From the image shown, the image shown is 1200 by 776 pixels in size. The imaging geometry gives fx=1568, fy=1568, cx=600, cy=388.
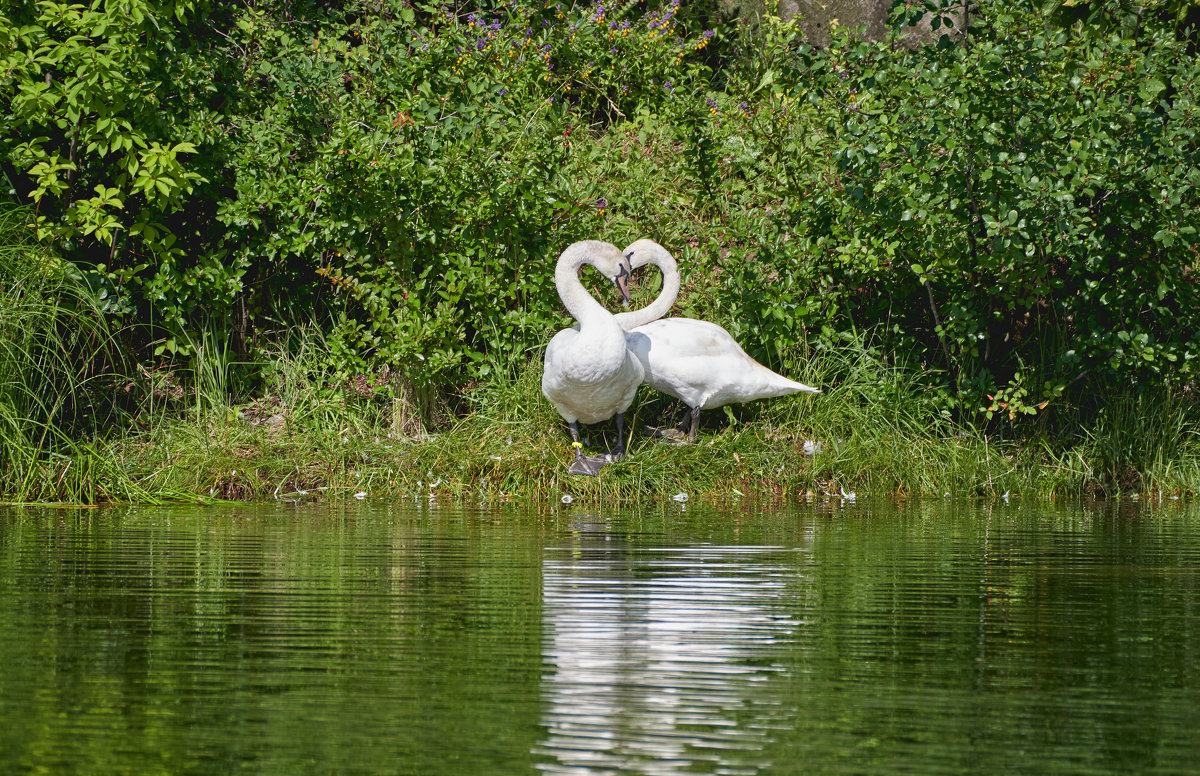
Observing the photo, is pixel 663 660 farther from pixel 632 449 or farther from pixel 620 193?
pixel 620 193

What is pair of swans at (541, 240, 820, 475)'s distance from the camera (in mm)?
10688

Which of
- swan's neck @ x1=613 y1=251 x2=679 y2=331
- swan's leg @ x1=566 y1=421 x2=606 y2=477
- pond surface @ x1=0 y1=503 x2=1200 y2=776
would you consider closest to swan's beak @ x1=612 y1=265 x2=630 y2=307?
swan's neck @ x1=613 y1=251 x2=679 y2=331

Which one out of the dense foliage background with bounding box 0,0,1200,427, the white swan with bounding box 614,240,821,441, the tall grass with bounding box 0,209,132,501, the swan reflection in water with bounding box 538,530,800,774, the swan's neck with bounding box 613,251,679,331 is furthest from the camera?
the swan's neck with bounding box 613,251,679,331

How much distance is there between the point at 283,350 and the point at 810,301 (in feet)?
13.6

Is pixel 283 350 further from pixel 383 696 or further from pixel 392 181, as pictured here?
pixel 383 696

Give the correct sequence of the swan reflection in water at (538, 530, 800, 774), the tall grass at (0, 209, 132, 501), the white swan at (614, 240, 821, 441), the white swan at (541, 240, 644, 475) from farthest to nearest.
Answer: the white swan at (614, 240, 821, 441) → the white swan at (541, 240, 644, 475) → the tall grass at (0, 209, 132, 501) → the swan reflection in water at (538, 530, 800, 774)

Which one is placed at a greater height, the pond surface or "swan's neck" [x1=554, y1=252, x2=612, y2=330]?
"swan's neck" [x1=554, y1=252, x2=612, y2=330]

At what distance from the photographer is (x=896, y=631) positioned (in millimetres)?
5184

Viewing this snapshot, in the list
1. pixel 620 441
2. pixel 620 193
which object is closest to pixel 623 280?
pixel 620 441

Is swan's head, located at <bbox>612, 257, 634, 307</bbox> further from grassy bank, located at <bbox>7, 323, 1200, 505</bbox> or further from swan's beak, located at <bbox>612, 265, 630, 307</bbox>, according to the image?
grassy bank, located at <bbox>7, 323, 1200, 505</bbox>

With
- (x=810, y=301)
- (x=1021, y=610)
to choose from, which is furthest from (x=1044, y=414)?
(x=1021, y=610)

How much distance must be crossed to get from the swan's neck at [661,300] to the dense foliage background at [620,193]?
21.7 inches

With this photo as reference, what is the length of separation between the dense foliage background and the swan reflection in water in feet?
16.0

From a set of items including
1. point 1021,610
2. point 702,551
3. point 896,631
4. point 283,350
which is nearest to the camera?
point 896,631
